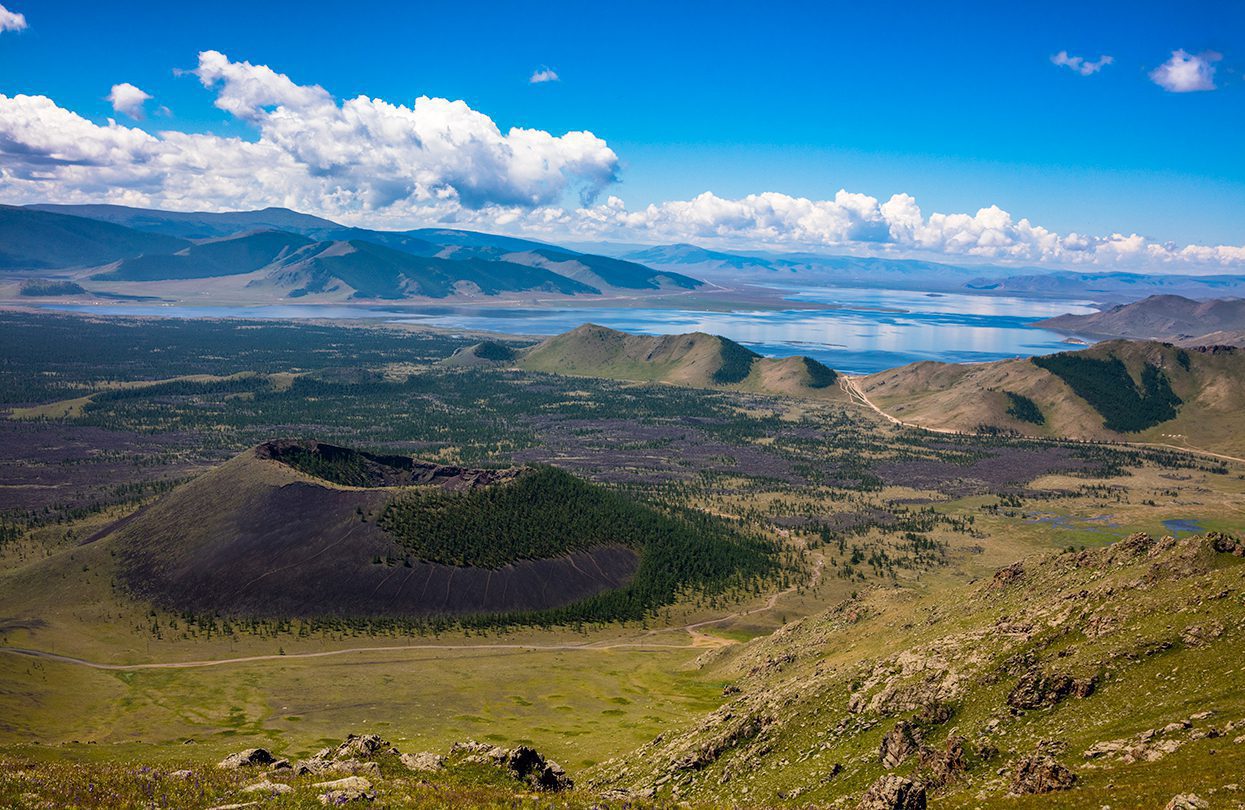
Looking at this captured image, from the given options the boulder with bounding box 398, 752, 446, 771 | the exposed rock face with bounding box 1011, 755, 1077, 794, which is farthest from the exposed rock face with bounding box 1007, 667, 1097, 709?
the boulder with bounding box 398, 752, 446, 771

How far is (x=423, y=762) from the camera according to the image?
51.7 m

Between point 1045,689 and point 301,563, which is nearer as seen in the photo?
point 1045,689

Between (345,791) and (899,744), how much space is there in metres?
31.5

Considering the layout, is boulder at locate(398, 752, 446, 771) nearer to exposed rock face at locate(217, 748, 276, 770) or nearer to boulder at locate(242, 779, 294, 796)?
exposed rock face at locate(217, 748, 276, 770)

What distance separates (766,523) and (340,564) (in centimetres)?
9662

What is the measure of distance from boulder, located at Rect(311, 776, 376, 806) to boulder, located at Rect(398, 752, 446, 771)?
860 cm

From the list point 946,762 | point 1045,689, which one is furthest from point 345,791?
point 1045,689

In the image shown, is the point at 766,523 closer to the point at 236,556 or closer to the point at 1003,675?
the point at 236,556

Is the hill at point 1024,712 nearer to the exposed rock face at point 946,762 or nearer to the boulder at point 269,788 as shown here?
the exposed rock face at point 946,762

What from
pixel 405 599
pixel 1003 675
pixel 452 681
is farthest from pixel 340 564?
pixel 1003 675

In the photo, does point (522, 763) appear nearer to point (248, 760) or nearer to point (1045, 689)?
point (248, 760)

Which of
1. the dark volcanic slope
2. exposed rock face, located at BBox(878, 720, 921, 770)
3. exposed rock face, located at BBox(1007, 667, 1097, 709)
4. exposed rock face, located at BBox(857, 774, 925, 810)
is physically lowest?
the dark volcanic slope

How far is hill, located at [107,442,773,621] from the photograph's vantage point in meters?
123

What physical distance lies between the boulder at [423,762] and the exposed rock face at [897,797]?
87.1ft
